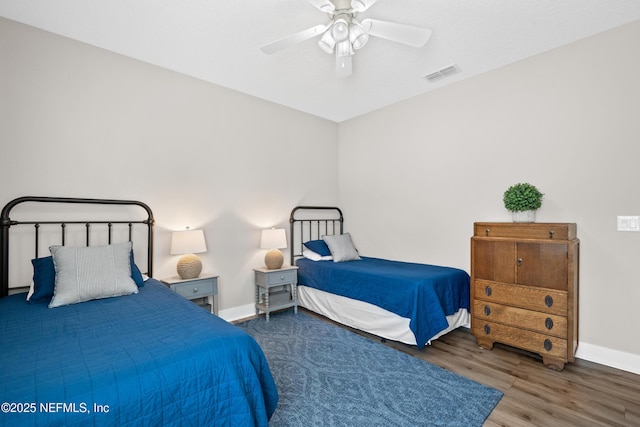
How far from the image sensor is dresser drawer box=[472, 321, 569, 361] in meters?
2.28

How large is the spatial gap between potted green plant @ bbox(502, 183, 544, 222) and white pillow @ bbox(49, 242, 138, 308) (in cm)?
307

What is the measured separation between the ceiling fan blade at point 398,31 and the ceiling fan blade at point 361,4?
0.33 feet

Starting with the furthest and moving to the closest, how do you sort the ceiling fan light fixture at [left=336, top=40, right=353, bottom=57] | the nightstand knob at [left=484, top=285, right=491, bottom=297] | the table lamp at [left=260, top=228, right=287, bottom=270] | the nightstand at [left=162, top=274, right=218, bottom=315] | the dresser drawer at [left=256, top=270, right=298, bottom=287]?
the table lamp at [left=260, top=228, right=287, bottom=270]
the dresser drawer at [left=256, top=270, right=298, bottom=287]
the nightstand at [left=162, top=274, right=218, bottom=315]
the nightstand knob at [left=484, top=285, right=491, bottom=297]
the ceiling fan light fixture at [left=336, top=40, right=353, bottom=57]

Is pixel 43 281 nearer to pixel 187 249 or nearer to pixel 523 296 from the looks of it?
pixel 187 249

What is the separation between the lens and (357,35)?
207 centimetres

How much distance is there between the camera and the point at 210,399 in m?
1.24

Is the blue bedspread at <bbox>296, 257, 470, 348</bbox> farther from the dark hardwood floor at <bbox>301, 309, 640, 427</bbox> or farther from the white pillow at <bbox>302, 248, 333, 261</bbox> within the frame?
the dark hardwood floor at <bbox>301, 309, 640, 427</bbox>

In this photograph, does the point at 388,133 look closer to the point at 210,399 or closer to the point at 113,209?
the point at 113,209

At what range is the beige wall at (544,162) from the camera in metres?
2.34

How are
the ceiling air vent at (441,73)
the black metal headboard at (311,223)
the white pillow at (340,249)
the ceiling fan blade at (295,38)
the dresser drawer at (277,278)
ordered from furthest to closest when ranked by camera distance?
the black metal headboard at (311,223) → the white pillow at (340,249) → the dresser drawer at (277,278) → the ceiling air vent at (441,73) → the ceiling fan blade at (295,38)

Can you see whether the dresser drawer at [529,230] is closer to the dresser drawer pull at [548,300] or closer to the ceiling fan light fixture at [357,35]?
the dresser drawer pull at [548,300]

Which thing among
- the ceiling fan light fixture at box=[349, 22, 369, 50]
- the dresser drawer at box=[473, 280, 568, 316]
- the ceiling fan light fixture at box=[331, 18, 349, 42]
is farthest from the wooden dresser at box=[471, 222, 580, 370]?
the ceiling fan light fixture at box=[331, 18, 349, 42]

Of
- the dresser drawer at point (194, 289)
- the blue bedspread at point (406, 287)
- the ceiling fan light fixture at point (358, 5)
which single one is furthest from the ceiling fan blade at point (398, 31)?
the dresser drawer at point (194, 289)

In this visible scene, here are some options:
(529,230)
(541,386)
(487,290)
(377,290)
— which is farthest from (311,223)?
(541,386)
